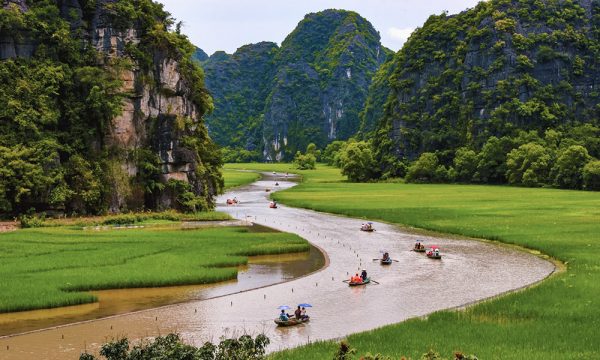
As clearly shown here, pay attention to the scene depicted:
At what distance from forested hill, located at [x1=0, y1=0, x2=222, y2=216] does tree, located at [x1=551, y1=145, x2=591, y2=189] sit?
67.1 metres

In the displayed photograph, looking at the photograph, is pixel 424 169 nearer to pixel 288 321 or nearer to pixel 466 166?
pixel 466 166

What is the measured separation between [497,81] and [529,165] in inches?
1458

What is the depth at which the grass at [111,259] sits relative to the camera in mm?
31312

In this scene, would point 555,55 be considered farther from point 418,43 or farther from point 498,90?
point 418,43

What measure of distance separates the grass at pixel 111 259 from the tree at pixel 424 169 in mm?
88415

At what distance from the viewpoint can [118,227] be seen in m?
59.8

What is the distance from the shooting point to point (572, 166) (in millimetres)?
106750

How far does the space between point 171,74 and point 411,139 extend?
92430 millimetres

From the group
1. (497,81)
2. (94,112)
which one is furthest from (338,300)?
(497,81)

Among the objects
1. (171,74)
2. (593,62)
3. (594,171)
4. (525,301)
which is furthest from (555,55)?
(525,301)

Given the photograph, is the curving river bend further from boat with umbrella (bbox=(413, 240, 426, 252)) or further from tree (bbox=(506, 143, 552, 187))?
tree (bbox=(506, 143, 552, 187))

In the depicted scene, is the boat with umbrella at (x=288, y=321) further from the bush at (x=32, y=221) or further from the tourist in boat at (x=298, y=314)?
the bush at (x=32, y=221)

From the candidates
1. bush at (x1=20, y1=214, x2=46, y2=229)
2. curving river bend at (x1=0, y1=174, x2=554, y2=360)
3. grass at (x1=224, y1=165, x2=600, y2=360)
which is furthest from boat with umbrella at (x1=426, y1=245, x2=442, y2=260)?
bush at (x1=20, y1=214, x2=46, y2=229)

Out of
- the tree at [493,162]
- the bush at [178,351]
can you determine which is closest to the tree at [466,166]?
the tree at [493,162]
